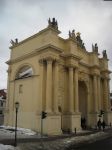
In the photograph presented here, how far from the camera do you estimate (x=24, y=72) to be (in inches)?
1255

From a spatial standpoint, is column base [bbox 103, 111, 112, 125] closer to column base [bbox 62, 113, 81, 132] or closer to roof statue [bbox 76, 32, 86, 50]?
column base [bbox 62, 113, 81, 132]

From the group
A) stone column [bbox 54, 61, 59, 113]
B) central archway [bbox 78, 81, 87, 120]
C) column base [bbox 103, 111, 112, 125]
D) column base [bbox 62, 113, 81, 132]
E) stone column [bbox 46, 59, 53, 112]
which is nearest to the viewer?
stone column [bbox 46, 59, 53, 112]

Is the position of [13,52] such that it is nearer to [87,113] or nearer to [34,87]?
[34,87]

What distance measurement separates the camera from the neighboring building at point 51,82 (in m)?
28.0

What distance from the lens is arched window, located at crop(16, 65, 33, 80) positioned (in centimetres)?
3073

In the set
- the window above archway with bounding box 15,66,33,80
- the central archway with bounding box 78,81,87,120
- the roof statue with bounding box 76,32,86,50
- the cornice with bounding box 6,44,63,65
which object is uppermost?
the roof statue with bounding box 76,32,86,50

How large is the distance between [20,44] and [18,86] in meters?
6.17

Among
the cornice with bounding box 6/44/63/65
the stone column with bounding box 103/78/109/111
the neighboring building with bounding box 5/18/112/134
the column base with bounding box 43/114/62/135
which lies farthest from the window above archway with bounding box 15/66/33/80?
the stone column with bounding box 103/78/109/111

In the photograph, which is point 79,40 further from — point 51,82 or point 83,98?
point 51,82

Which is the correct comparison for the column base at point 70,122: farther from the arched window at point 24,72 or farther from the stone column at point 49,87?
the arched window at point 24,72

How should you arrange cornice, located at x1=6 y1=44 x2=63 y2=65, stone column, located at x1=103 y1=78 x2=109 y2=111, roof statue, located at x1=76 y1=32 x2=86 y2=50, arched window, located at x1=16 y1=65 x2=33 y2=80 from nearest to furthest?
cornice, located at x1=6 y1=44 x2=63 y2=65 < arched window, located at x1=16 y1=65 x2=33 y2=80 < roof statue, located at x1=76 y1=32 x2=86 y2=50 < stone column, located at x1=103 y1=78 x2=109 y2=111

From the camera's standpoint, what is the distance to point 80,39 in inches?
1487

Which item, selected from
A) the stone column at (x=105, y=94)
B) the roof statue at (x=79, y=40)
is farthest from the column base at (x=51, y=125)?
the stone column at (x=105, y=94)

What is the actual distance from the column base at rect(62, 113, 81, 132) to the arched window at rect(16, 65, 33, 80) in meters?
7.28
